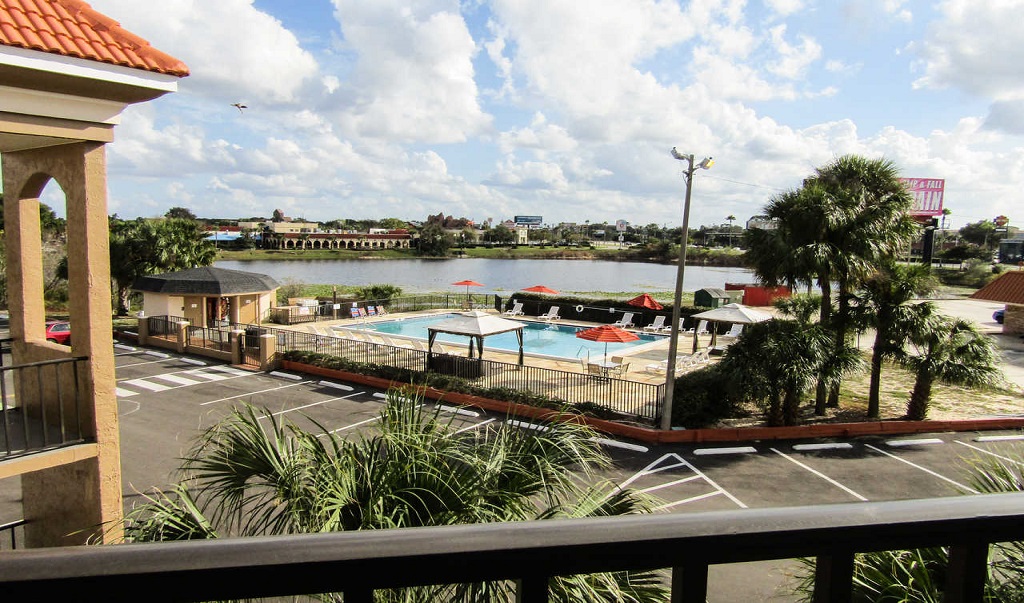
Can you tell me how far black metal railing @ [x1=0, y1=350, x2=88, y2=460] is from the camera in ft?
19.9

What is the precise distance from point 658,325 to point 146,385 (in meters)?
21.6

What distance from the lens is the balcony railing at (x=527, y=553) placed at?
970 millimetres

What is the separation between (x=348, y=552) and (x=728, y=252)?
13545 cm

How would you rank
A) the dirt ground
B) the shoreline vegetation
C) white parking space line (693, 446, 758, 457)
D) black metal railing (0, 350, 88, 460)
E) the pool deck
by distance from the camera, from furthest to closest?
the shoreline vegetation < the pool deck < the dirt ground < white parking space line (693, 446, 758, 457) < black metal railing (0, 350, 88, 460)

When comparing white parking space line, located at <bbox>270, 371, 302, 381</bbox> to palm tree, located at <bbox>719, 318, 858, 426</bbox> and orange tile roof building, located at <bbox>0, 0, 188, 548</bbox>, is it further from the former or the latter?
orange tile roof building, located at <bbox>0, 0, 188, 548</bbox>

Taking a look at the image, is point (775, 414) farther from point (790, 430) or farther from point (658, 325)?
point (658, 325)

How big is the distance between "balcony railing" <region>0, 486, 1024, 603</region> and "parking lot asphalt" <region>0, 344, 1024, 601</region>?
7.74 metres

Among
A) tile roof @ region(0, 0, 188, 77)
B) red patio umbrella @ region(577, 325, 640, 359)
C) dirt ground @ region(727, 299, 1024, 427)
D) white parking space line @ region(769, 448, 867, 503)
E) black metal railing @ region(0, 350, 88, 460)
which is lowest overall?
white parking space line @ region(769, 448, 867, 503)

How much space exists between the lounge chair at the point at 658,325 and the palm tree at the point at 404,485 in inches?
1055

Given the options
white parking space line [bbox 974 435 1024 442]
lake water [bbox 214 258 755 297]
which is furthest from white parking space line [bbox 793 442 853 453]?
lake water [bbox 214 258 755 297]

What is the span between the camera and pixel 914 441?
602 inches

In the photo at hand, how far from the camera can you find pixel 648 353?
85.4ft

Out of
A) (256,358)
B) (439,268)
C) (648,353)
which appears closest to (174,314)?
(256,358)

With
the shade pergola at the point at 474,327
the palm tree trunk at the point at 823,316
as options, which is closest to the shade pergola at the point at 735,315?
the palm tree trunk at the point at 823,316
